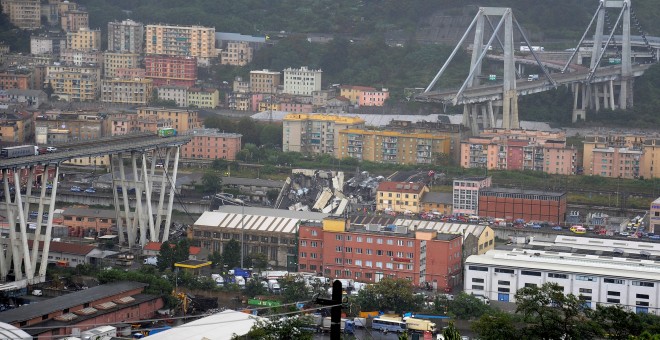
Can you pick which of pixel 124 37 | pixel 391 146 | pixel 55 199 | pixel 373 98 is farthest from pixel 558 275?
pixel 124 37

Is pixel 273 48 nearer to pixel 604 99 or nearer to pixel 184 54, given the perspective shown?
pixel 184 54

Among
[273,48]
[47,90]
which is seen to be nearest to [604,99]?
[273,48]

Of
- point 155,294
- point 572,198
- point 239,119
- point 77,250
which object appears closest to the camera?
point 155,294

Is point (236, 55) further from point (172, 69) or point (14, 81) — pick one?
point (14, 81)

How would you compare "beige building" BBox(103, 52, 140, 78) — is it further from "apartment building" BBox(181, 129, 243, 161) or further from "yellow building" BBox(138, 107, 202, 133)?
"apartment building" BBox(181, 129, 243, 161)

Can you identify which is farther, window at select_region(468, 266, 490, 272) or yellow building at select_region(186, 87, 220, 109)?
yellow building at select_region(186, 87, 220, 109)

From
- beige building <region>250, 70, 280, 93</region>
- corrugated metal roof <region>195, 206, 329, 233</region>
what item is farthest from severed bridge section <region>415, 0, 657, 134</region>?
corrugated metal roof <region>195, 206, 329, 233</region>
